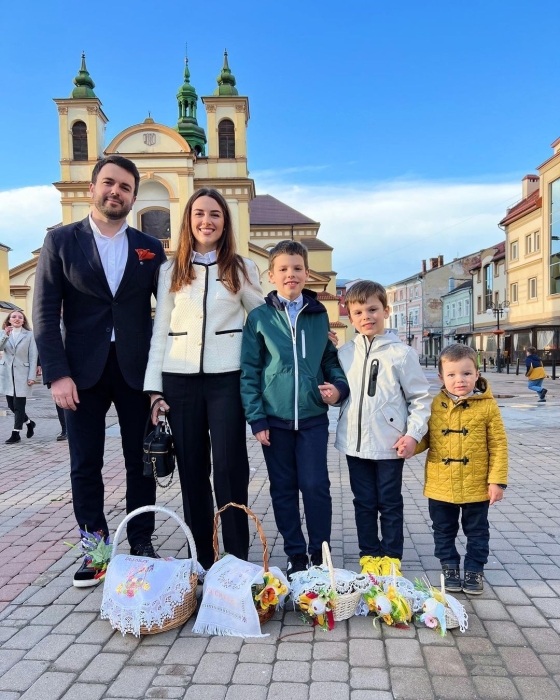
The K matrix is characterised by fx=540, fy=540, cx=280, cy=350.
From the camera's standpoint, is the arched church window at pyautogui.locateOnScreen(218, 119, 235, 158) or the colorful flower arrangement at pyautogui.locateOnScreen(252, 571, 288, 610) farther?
the arched church window at pyautogui.locateOnScreen(218, 119, 235, 158)

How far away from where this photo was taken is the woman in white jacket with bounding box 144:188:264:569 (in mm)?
3244

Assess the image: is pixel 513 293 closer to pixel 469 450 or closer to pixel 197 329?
pixel 469 450

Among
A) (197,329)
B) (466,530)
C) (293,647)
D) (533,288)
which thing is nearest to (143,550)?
(293,647)

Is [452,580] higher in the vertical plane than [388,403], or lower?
lower

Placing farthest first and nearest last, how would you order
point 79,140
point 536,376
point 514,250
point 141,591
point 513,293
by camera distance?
point 513,293
point 514,250
point 79,140
point 536,376
point 141,591

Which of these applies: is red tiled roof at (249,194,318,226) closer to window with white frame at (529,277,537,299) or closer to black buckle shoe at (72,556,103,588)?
window with white frame at (529,277,537,299)

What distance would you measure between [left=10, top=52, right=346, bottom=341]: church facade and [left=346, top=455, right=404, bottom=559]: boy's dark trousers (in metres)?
30.2

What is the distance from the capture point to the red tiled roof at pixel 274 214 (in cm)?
4684

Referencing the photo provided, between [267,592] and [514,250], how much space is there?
44.2 metres

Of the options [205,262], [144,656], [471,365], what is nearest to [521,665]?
[471,365]

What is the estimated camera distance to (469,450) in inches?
125

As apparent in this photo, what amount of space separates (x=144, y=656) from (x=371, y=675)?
3.59 feet

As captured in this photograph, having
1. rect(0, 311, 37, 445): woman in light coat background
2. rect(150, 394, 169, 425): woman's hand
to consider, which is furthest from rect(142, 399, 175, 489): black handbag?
rect(0, 311, 37, 445): woman in light coat background

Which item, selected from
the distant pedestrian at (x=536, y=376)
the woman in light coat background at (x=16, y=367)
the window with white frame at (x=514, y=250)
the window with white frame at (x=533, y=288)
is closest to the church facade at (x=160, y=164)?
the window with white frame at (x=533, y=288)
